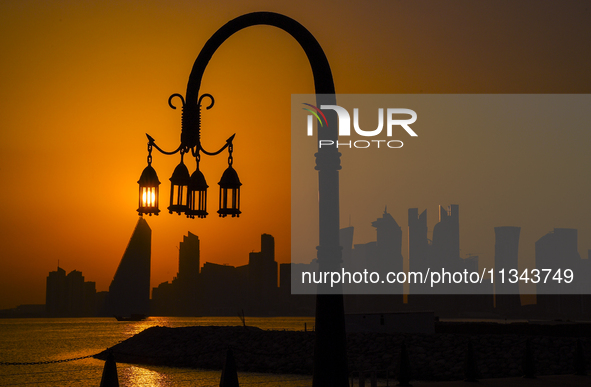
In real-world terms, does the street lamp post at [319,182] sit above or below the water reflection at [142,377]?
above

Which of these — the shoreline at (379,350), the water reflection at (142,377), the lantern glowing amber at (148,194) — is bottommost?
the water reflection at (142,377)

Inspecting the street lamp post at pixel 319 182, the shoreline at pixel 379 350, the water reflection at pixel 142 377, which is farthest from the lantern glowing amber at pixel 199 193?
the water reflection at pixel 142 377

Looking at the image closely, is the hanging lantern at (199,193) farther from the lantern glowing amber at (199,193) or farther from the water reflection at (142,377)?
the water reflection at (142,377)

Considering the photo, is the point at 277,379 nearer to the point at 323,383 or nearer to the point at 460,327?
the point at 323,383

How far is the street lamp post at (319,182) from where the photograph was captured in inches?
344

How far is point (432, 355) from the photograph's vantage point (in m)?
31.3

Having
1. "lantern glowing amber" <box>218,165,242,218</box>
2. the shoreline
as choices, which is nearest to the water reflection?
the shoreline

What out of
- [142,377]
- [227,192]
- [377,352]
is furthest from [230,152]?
[142,377]

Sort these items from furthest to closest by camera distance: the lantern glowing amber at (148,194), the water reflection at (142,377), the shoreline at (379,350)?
the water reflection at (142,377) → the shoreline at (379,350) → the lantern glowing amber at (148,194)

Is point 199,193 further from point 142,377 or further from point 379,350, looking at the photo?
point 142,377

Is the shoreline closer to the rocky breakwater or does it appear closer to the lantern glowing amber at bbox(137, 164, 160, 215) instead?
the rocky breakwater

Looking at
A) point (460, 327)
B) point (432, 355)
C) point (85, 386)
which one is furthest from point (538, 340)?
point (85, 386)

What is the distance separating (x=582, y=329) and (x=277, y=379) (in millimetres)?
28921

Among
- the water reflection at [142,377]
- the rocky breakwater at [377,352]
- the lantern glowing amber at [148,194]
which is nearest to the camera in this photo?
the lantern glowing amber at [148,194]
